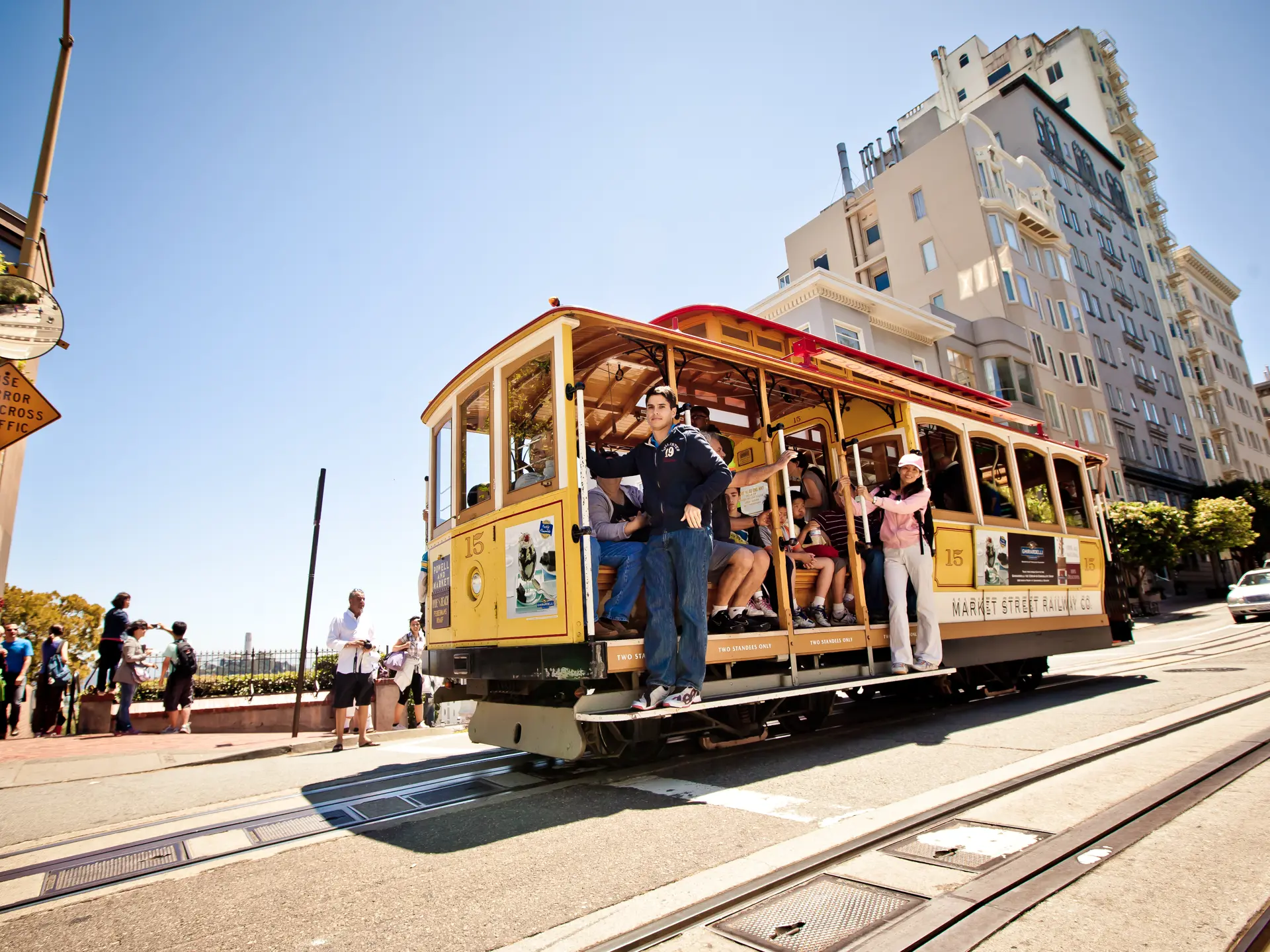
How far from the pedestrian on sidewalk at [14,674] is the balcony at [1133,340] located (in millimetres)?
49747

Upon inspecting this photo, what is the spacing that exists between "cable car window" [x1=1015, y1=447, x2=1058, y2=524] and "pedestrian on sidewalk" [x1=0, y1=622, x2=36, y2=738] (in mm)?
13675

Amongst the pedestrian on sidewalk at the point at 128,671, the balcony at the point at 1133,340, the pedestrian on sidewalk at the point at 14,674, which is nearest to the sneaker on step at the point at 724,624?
the pedestrian on sidewalk at the point at 128,671

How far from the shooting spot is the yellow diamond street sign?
15.3 feet

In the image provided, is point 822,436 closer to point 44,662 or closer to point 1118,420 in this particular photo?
point 44,662

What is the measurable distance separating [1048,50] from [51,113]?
202ft

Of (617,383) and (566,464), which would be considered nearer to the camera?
(566,464)

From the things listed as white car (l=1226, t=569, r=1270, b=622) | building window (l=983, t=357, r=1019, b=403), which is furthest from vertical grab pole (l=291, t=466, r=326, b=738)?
building window (l=983, t=357, r=1019, b=403)

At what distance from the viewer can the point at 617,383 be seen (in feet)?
22.0

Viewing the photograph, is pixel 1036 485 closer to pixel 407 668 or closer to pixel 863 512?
pixel 863 512

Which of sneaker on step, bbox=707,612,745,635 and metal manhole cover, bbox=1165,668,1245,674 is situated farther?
metal manhole cover, bbox=1165,668,1245,674

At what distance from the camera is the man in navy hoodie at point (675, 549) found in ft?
15.3

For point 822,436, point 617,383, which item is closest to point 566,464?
point 617,383

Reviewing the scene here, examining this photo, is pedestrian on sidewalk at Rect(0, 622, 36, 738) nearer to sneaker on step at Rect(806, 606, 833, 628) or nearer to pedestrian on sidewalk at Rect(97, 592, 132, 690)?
pedestrian on sidewalk at Rect(97, 592, 132, 690)

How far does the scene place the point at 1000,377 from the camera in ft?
97.9
